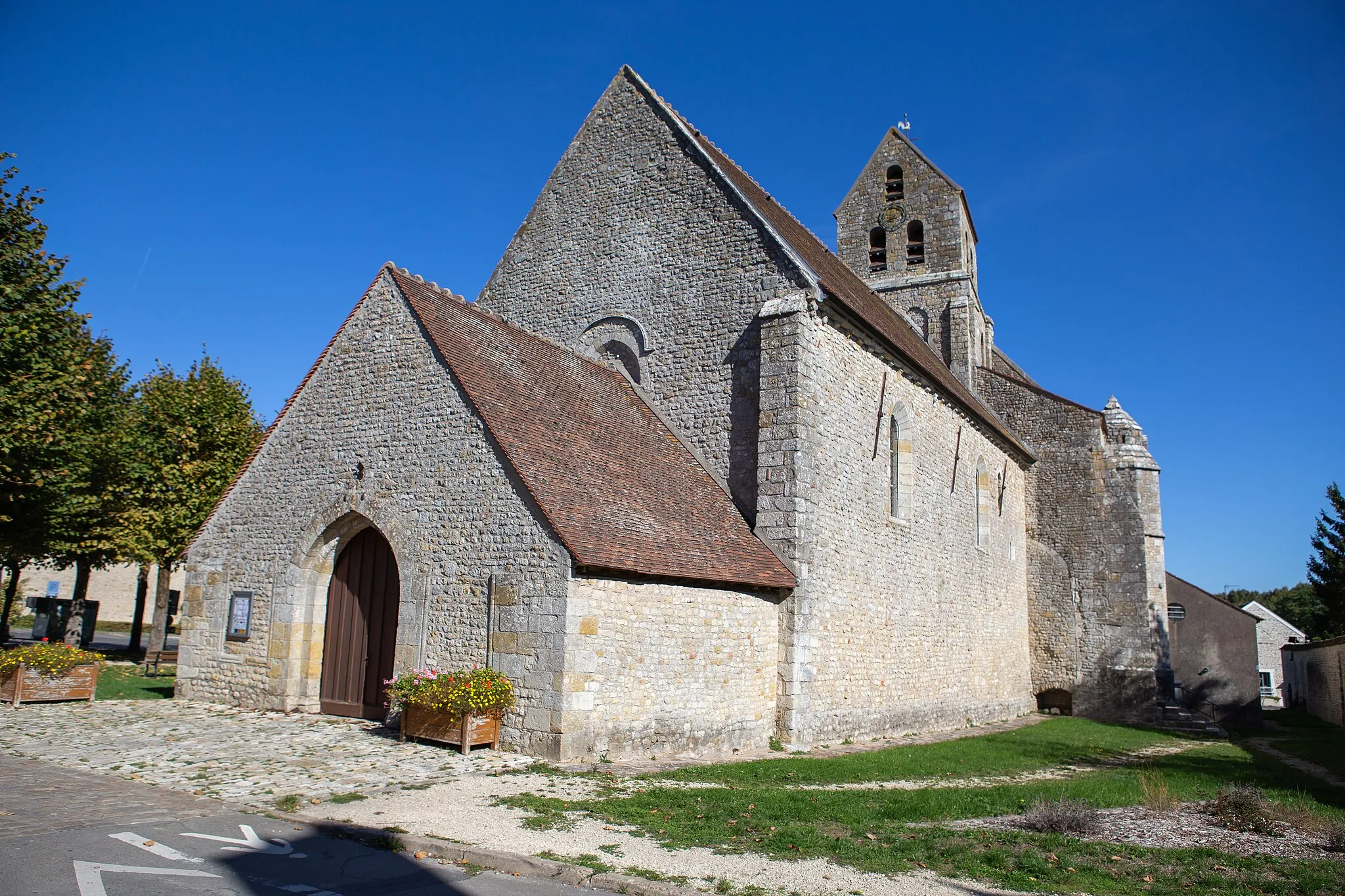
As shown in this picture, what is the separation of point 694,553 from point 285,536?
20.9 feet

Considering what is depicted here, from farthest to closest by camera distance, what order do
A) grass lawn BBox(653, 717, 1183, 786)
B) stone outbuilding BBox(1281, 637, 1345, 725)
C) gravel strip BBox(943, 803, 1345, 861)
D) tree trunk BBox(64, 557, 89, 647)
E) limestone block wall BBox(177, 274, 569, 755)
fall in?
stone outbuilding BBox(1281, 637, 1345, 725) < tree trunk BBox(64, 557, 89, 647) < limestone block wall BBox(177, 274, 569, 755) < grass lawn BBox(653, 717, 1183, 786) < gravel strip BBox(943, 803, 1345, 861)

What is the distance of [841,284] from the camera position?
729 inches

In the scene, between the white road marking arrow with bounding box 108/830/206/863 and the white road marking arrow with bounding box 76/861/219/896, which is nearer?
the white road marking arrow with bounding box 76/861/219/896

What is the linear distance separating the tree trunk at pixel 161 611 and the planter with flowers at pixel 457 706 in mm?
13352

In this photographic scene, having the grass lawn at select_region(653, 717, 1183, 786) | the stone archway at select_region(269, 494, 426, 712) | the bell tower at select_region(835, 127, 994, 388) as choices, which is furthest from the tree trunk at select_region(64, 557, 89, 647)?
the bell tower at select_region(835, 127, 994, 388)

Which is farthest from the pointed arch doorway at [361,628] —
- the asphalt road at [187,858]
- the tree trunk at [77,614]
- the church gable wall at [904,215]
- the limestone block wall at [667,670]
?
the church gable wall at [904,215]

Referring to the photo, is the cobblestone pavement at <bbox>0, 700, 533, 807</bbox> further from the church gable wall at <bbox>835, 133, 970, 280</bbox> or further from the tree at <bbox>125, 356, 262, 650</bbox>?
the church gable wall at <bbox>835, 133, 970, 280</bbox>

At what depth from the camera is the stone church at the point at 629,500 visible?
435 inches

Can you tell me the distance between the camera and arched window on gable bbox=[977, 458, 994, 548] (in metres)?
20.6

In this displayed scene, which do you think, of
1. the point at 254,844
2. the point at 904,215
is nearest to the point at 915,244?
the point at 904,215

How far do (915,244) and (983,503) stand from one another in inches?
370

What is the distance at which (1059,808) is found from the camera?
7.82 m

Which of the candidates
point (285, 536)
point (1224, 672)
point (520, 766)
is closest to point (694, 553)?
point (520, 766)

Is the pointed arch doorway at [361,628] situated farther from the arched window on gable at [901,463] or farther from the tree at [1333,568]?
the tree at [1333,568]
